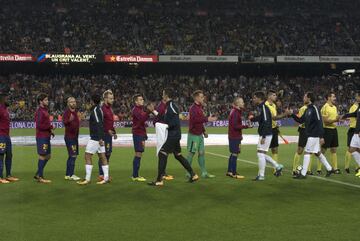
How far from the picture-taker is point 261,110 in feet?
37.0

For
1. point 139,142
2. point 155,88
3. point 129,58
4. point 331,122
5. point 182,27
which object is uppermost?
point 182,27

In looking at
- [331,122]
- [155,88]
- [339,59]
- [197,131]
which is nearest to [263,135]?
[197,131]

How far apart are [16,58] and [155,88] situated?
13.4 meters

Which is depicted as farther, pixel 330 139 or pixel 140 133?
pixel 330 139

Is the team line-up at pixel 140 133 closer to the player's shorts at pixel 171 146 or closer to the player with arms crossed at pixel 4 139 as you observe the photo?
the player with arms crossed at pixel 4 139

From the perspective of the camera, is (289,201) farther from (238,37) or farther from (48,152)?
(238,37)

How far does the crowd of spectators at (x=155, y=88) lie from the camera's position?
40.2 metres

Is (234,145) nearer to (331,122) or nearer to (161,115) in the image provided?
(161,115)

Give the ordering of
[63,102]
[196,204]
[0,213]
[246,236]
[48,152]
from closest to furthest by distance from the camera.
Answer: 1. [246,236]
2. [0,213]
3. [196,204]
4. [48,152]
5. [63,102]

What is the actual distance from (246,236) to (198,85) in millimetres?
40977

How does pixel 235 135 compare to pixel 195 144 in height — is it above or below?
above

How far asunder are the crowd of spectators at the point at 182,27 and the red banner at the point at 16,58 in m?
1.39

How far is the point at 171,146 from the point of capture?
1030 cm

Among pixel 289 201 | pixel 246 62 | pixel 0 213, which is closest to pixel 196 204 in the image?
pixel 289 201
